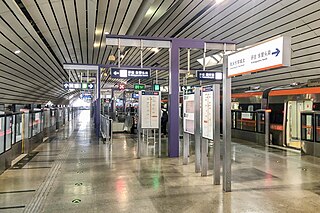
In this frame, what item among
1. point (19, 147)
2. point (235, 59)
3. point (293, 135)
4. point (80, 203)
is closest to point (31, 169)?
point (19, 147)

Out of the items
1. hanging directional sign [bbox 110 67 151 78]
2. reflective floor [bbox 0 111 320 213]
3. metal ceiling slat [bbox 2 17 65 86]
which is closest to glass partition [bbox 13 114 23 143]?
reflective floor [bbox 0 111 320 213]

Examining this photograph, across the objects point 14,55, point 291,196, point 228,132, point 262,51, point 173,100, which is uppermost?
point 14,55

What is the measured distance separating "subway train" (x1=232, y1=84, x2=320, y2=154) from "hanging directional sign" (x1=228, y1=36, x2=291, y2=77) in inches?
197

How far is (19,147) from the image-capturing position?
7.77 m

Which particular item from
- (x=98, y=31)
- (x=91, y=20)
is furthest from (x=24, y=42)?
(x=91, y=20)

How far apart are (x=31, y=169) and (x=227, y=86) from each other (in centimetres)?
466

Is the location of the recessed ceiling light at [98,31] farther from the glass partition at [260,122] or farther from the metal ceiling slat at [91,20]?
the glass partition at [260,122]

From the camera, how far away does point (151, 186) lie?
4844 millimetres

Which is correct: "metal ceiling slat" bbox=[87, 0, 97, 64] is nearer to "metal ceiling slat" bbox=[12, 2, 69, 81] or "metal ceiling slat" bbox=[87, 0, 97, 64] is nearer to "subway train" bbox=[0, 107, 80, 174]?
"metal ceiling slat" bbox=[12, 2, 69, 81]

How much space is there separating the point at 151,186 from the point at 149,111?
361cm

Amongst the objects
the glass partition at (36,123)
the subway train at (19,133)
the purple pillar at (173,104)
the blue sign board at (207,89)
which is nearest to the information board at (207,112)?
the blue sign board at (207,89)

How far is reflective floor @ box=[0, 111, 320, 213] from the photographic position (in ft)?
12.8

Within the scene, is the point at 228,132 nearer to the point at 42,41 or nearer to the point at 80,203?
the point at 80,203

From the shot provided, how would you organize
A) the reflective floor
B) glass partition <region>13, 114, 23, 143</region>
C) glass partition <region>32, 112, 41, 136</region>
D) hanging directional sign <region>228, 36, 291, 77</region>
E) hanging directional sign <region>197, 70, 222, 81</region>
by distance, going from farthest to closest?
glass partition <region>32, 112, 41, 136</region> < hanging directional sign <region>197, 70, 222, 81</region> < glass partition <region>13, 114, 23, 143</region> < the reflective floor < hanging directional sign <region>228, 36, 291, 77</region>
